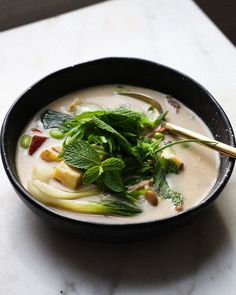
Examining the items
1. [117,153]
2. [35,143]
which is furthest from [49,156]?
[117,153]

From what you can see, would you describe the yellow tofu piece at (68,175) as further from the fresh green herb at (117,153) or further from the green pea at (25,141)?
the green pea at (25,141)

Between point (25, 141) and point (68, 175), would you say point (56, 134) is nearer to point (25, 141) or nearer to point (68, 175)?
point (25, 141)

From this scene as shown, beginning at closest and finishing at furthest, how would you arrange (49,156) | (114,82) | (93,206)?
(93,206), (49,156), (114,82)

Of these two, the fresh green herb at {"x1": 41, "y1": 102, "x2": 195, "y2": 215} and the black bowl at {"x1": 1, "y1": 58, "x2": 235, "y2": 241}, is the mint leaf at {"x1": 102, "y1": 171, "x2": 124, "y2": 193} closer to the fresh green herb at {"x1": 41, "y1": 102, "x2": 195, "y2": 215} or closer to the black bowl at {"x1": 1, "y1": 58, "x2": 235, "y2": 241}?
the fresh green herb at {"x1": 41, "y1": 102, "x2": 195, "y2": 215}

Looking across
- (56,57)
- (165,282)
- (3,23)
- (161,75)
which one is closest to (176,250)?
(165,282)

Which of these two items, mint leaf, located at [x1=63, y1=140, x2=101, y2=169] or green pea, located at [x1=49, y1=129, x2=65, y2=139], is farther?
green pea, located at [x1=49, y1=129, x2=65, y2=139]

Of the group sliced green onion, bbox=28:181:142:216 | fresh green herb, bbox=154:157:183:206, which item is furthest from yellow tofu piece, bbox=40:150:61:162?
fresh green herb, bbox=154:157:183:206

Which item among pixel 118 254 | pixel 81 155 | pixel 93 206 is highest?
pixel 81 155
